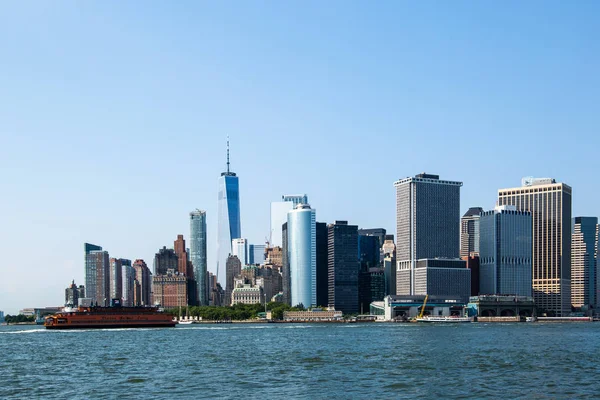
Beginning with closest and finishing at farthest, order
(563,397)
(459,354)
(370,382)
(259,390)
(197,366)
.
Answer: (563,397), (259,390), (370,382), (197,366), (459,354)

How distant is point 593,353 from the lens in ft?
369

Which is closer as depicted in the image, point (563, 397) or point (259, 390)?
point (563, 397)

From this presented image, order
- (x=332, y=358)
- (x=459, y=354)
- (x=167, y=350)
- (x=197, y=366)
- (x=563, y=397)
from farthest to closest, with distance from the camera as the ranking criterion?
(x=167, y=350)
(x=459, y=354)
(x=332, y=358)
(x=197, y=366)
(x=563, y=397)

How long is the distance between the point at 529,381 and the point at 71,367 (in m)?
48.9

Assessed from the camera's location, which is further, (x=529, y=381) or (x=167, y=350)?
(x=167, y=350)

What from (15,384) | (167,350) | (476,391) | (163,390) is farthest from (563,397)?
(167,350)

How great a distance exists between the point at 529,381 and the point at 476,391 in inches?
351

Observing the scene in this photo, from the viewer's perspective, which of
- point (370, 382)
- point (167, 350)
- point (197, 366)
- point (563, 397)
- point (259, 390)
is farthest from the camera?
point (167, 350)

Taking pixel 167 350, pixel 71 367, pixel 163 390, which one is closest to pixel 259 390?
pixel 163 390

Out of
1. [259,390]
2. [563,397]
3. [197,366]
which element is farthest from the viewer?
[197,366]

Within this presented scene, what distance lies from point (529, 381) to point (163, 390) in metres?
31.6

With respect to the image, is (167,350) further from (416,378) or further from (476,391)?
(476,391)

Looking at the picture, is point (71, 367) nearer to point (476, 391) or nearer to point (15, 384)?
point (15, 384)

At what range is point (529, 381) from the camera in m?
74.6
